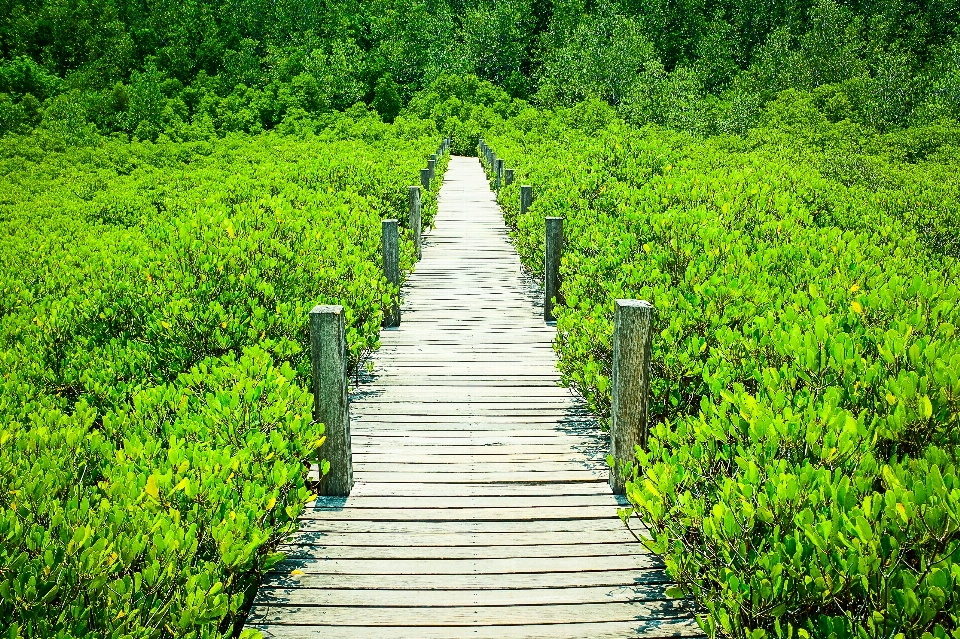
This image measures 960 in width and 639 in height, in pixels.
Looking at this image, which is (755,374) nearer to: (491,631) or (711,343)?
(711,343)

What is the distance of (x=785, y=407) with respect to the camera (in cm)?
303

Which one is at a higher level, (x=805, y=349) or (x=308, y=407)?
(x=805, y=349)

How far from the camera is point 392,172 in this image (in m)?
13.1

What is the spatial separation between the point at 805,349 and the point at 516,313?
5.52 m

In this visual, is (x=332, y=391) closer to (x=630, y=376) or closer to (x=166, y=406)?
(x=166, y=406)

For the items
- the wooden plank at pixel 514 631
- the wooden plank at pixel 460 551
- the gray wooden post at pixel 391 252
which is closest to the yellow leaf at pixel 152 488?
the wooden plank at pixel 514 631

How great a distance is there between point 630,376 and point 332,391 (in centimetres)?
196

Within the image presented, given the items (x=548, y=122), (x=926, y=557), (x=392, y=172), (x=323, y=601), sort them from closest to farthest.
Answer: (x=926, y=557)
(x=323, y=601)
(x=392, y=172)
(x=548, y=122)

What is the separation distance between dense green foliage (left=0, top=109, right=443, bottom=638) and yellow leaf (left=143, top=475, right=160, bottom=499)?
1 centimetres


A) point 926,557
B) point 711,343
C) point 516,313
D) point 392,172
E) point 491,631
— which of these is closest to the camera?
point 926,557

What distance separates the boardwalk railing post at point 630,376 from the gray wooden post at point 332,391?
181 centimetres

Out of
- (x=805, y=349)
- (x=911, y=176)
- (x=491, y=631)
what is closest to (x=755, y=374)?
(x=805, y=349)

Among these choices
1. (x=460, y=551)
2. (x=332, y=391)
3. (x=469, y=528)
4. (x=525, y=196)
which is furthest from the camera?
(x=525, y=196)

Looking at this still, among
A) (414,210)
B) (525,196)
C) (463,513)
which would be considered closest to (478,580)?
(463,513)
